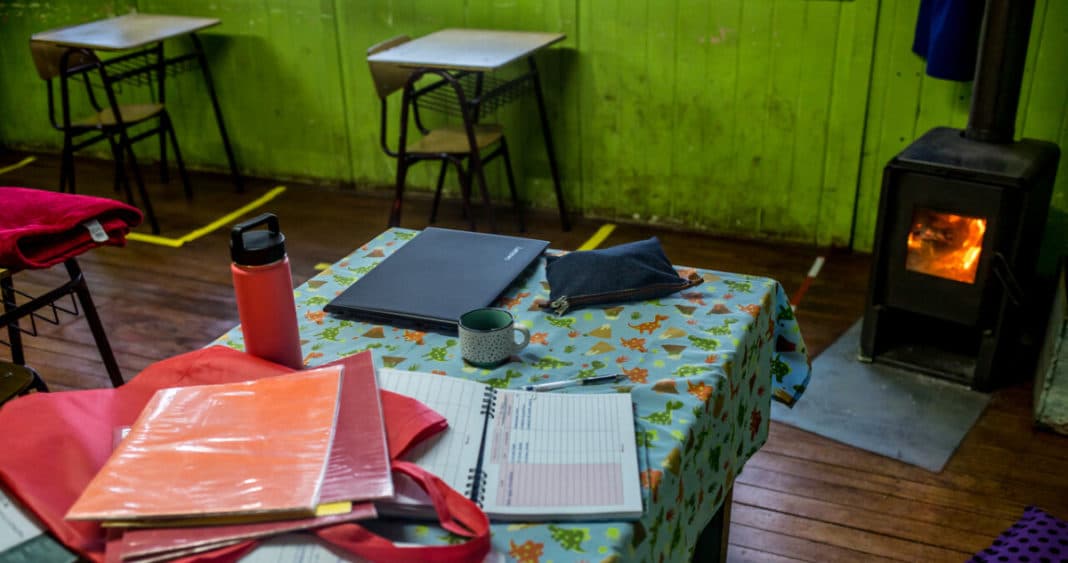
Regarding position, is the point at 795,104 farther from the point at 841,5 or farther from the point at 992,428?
the point at 992,428

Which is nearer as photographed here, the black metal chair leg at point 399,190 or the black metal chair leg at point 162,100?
the black metal chair leg at point 399,190

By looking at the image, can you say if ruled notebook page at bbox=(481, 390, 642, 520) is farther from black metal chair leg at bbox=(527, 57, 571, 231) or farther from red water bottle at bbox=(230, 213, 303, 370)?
black metal chair leg at bbox=(527, 57, 571, 231)

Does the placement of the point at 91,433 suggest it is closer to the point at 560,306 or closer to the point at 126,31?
the point at 560,306

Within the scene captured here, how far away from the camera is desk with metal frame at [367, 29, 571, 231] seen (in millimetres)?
3543

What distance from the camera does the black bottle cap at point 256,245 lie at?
1.38 meters

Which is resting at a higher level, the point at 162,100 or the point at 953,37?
the point at 953,37

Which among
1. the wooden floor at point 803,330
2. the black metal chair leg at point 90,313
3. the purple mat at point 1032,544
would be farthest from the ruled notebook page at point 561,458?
the black metal chair leg at point 90,313

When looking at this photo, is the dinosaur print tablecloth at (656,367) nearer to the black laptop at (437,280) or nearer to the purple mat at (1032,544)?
the black laptop at (437,280)

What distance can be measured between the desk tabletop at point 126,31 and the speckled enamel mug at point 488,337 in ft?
10.0

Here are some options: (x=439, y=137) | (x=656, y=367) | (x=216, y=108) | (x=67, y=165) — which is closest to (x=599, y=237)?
(x=439, y=137)

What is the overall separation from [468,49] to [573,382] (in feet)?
8.20

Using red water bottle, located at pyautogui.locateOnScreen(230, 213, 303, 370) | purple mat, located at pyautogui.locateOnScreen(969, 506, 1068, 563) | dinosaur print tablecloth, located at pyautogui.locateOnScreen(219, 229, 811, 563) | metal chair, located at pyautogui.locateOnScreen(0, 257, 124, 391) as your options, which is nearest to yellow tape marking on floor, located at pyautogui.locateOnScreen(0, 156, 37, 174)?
metal chair, located at pyautogui.locateOnScreen(0, 257, 124, 391)

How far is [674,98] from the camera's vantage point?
3936 millimetres

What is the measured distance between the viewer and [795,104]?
12.3ft
